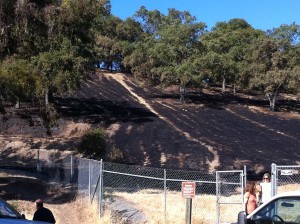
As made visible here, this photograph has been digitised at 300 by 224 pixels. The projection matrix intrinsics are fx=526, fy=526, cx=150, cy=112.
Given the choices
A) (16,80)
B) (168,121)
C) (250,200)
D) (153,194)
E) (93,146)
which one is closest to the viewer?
(250,200)

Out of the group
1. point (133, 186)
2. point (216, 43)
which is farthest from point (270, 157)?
point (216, 43)

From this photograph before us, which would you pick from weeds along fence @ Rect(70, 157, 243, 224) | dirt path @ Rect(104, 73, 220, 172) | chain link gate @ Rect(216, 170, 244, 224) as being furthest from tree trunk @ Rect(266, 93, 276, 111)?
weeds along fence @ Rect(70, 157, 243, 224)

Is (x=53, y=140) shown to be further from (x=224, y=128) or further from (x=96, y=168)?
(x=96, y=168)

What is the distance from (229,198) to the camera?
20125mm

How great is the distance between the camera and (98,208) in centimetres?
1526

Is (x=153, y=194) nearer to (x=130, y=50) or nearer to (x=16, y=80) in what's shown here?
(x=16, y=80)

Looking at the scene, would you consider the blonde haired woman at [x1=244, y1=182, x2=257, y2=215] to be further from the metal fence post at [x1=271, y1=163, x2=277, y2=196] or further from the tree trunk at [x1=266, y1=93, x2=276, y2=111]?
the tree trunk at [x1=266, y1=93, x2=276, y2=111]

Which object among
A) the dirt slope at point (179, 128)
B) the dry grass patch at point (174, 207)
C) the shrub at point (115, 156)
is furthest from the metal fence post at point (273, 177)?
the shrub at point (115, 156)

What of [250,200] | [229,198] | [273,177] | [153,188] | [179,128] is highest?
[179,128]

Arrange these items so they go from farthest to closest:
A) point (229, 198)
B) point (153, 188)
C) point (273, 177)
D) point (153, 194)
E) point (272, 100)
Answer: point (272, 100) → point (153, 188) → point (153, 194) → point (229, 198) → point (273, 177)

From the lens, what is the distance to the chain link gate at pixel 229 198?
1468 centimetres

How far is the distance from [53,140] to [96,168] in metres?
22.3

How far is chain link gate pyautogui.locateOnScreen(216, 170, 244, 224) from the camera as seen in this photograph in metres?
14.7

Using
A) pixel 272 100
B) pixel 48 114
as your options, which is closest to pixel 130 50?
pixel 272 100
